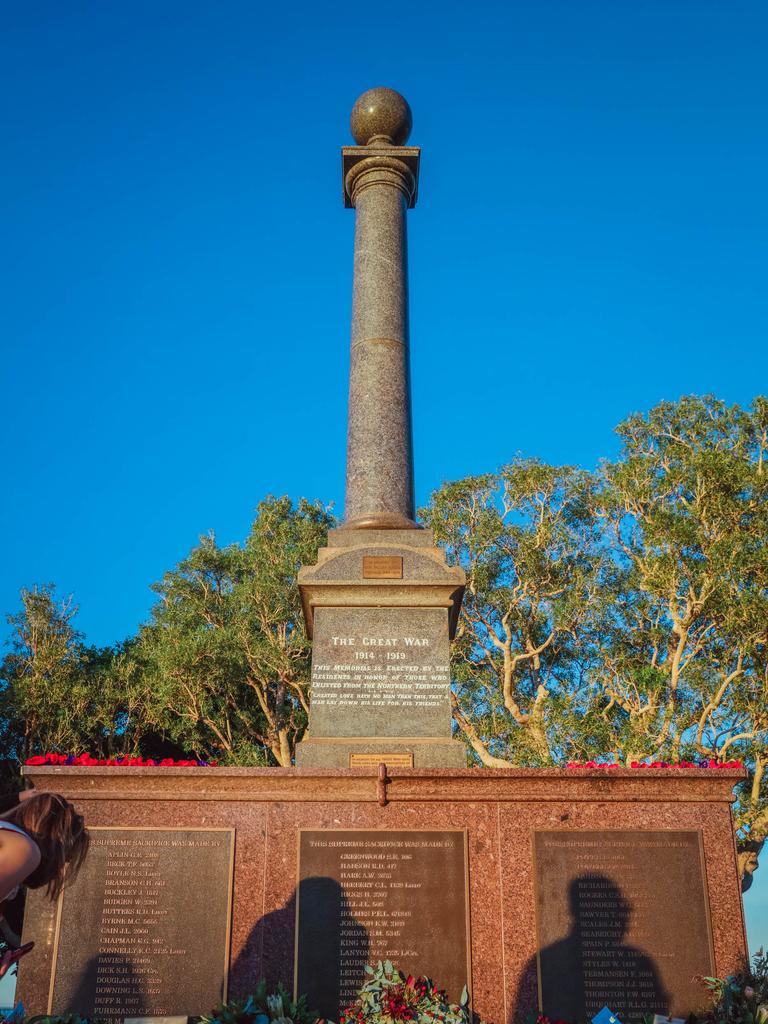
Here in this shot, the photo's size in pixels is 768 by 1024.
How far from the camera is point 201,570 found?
105 feet

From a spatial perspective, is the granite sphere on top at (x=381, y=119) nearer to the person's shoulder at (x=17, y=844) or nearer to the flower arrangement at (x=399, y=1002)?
the flower arrangement at (x=399, y=1002)

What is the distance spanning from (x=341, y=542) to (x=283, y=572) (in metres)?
17.1

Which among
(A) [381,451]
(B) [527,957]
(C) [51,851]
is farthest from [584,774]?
(C) [51,851]

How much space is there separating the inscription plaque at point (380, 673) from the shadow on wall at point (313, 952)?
7.89 ft

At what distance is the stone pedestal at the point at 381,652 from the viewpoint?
1103 cm

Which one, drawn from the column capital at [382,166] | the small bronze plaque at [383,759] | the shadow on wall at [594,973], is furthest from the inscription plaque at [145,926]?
the column capital at [382,166]

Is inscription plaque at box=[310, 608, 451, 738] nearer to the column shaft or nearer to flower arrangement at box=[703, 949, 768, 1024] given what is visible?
the column shaft

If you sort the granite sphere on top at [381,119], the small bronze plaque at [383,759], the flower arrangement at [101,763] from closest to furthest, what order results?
1. the flower arrangement at [101,763]
2. the small bronze plaque at [383,759]
3. the granite sphere on top at [381,119]

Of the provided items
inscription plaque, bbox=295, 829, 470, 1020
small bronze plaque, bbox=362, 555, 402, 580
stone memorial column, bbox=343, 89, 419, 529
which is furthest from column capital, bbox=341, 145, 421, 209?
inscription plaque, bbox=295, 829, 470, 1020

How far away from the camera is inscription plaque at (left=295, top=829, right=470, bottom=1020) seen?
8844 millimetres

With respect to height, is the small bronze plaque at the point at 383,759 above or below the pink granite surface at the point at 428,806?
above

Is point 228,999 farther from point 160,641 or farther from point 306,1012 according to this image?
point 160,641

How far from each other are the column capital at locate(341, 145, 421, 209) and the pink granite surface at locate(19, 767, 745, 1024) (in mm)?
9944

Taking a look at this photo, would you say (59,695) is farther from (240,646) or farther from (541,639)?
(541,639)
